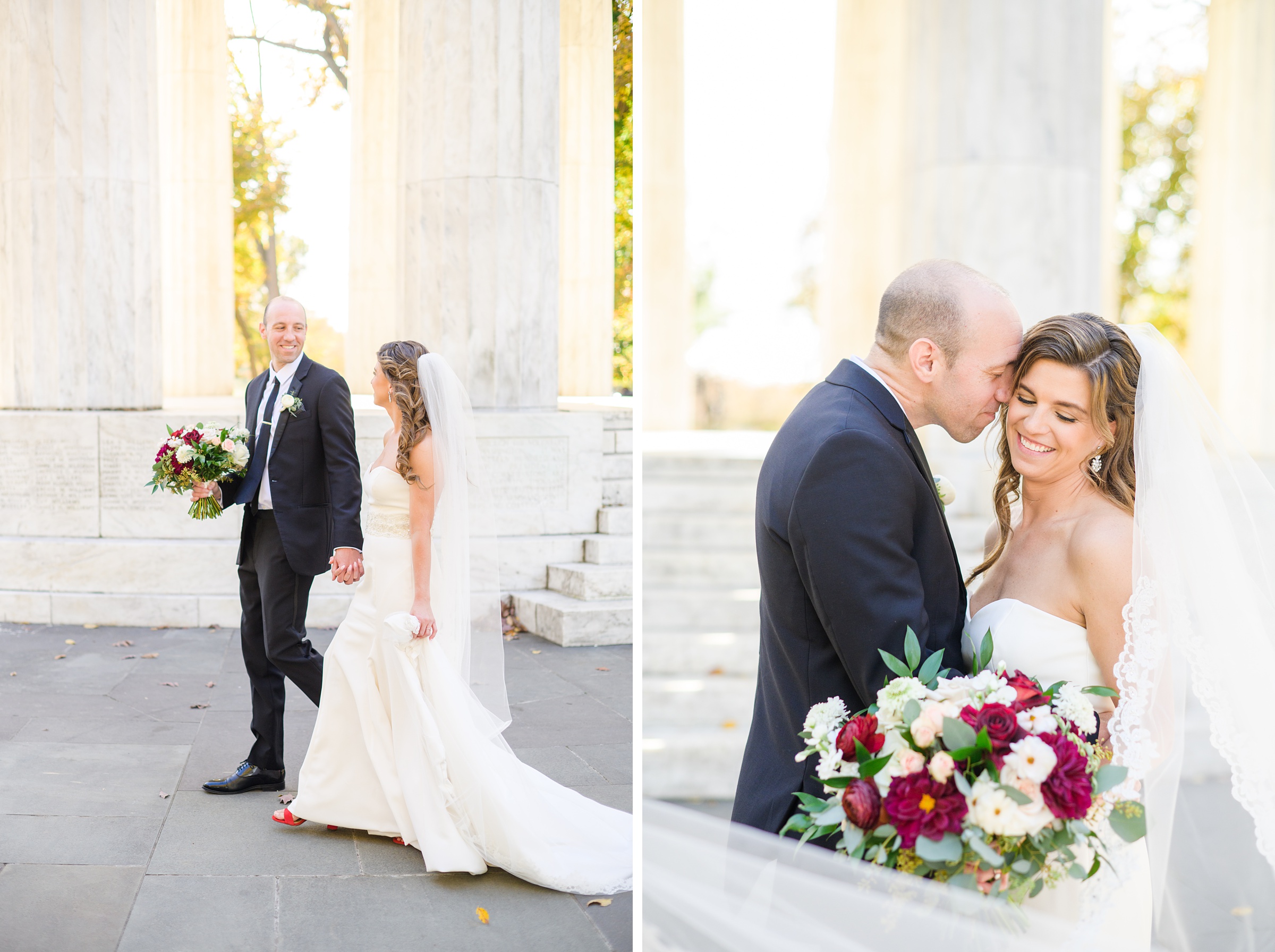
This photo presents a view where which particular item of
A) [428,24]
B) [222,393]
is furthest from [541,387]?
[222,393]

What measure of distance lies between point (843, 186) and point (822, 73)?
165 cm

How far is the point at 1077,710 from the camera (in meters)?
2.17

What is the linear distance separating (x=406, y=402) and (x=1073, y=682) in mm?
3118

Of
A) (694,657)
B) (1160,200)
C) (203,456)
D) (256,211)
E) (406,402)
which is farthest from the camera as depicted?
(256,211)

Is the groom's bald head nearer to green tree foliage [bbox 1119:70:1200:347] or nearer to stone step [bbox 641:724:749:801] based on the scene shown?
stone step [bbox 641:724:749:801]

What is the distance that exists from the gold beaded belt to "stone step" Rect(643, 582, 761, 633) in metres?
2.59

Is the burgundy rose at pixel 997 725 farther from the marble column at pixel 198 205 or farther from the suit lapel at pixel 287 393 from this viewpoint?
the marble column at pixel 198 205

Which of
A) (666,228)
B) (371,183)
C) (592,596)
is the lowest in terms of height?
(592,596)

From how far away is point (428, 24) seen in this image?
10.2m

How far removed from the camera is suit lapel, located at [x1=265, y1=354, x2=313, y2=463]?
5316 mm

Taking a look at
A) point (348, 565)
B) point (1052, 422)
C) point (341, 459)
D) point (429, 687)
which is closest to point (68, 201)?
point (341, 459)

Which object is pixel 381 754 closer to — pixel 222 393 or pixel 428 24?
pixel 428 24

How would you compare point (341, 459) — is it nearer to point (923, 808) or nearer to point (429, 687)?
point (429, 687)

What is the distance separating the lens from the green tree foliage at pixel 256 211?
25344mm
